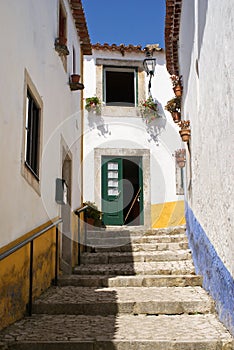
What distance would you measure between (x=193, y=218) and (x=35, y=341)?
4.06 m

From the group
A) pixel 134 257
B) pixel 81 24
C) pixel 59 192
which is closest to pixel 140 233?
pixel 134 257

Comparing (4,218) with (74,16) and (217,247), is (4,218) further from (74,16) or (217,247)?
(74,16)

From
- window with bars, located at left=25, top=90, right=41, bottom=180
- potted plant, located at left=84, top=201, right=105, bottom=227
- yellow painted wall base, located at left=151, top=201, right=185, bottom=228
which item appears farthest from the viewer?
yellow painted wall base, located at left=151, top=201, right=185, bottom=228

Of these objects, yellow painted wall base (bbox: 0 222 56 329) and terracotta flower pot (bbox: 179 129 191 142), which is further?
terracotta flower pot (bbox: 179 129 191 142)

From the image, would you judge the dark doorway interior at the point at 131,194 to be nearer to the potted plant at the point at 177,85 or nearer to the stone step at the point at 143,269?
the potted plant at the point at 177,85

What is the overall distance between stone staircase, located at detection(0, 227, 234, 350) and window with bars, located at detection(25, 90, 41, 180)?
1658 mm

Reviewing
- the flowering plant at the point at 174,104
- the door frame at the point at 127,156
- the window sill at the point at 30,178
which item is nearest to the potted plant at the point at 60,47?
the window sill at the point at 30,178

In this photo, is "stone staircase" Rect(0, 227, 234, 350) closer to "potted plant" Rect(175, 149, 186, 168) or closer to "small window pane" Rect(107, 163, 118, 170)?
"potted plant" Rect(175, 149, 186, 168)

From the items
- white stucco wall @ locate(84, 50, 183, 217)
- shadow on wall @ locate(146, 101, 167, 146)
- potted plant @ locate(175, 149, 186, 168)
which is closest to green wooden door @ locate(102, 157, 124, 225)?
white stucco wall @ locate(84, 50, 183, 217)

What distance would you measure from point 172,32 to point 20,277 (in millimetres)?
6647

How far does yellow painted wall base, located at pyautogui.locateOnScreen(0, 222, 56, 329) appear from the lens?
4.43m

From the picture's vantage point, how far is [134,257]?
311 inches

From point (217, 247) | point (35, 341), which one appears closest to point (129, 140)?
point (217, 247)

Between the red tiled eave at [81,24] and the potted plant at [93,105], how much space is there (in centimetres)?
169
